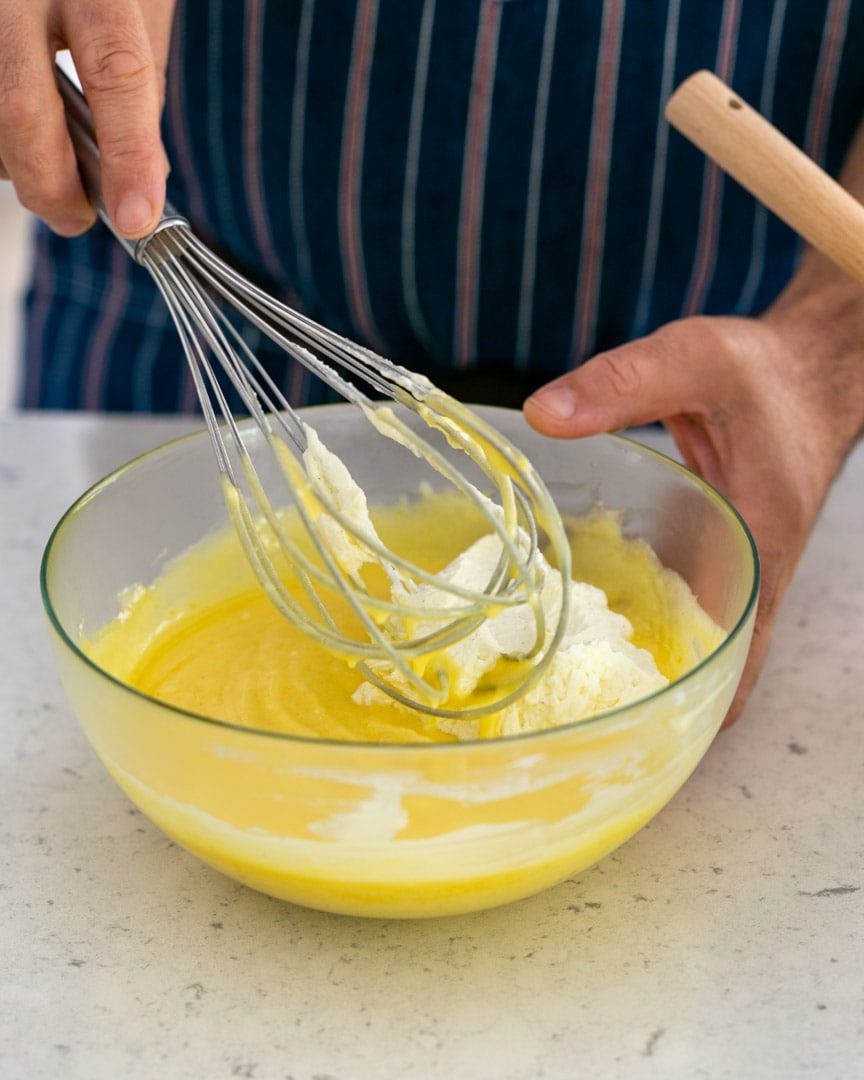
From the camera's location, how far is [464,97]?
1138 millimetres

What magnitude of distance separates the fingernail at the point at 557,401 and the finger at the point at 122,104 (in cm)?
26

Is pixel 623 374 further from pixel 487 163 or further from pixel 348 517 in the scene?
pixel 487 163

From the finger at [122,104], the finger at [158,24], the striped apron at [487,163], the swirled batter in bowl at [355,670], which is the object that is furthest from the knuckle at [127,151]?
the striped apron at [487,163]

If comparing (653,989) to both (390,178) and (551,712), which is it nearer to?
(551,712)

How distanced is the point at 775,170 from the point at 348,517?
338 millimetres

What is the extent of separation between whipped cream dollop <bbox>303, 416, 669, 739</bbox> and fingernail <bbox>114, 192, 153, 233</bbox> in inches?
6.0

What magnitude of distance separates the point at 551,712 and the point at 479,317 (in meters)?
0.63

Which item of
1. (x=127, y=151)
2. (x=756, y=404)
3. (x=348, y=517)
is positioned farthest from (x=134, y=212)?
A: (x=756, y=404)

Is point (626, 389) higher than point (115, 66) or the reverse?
the reverse

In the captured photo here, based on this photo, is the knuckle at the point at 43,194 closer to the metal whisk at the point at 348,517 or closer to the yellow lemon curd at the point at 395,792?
the metal whisk at the point at 348,517

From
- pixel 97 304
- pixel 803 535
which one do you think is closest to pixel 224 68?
pixel 97 304

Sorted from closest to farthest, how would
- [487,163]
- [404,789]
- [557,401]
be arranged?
[404,789], [557,401], [487,163]

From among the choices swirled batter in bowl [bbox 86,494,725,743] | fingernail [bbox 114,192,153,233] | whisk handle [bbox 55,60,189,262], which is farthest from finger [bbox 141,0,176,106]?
swirled batter in bowl [bbox 86,494,725,743]

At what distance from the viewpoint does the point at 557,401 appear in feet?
2.68
